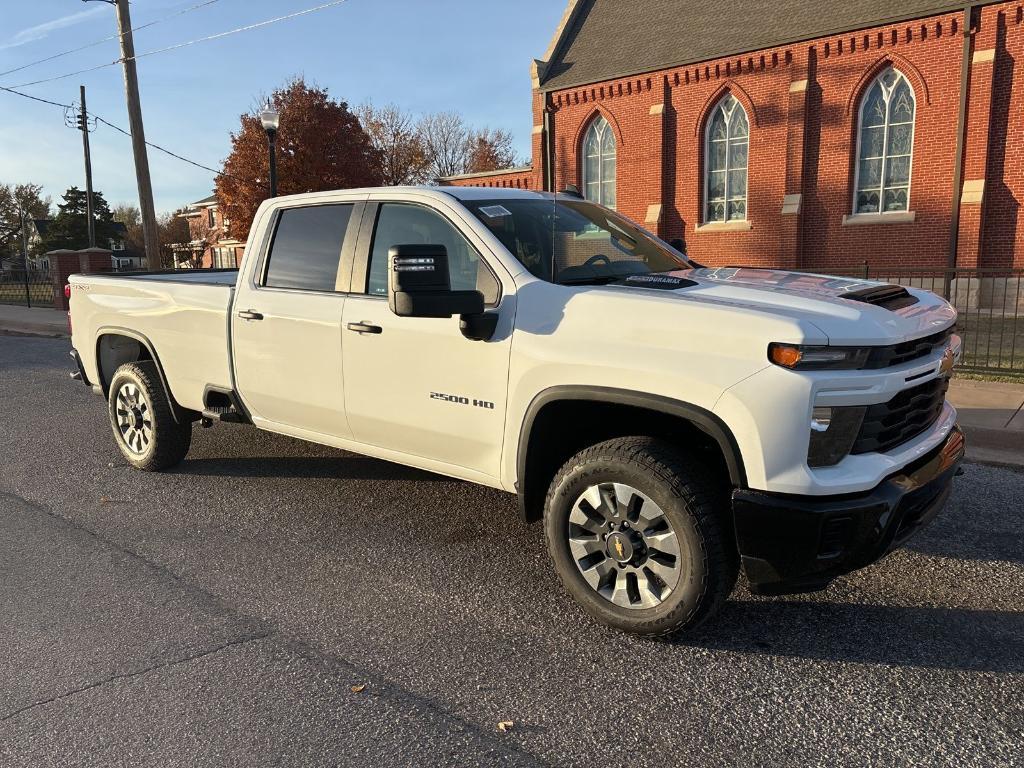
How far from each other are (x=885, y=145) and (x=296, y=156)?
23.3m

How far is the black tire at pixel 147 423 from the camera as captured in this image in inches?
226

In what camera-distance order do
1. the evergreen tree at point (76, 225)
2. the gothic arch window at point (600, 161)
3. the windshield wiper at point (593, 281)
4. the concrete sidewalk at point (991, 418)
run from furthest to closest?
the evergreen tree at point (76, 225), the gothic arch window at point (600, 161), the concrete sidewalk at point (991, 418), the windshield wiper at point (593, 281)

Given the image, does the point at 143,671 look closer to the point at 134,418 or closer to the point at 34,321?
the point at 134,418

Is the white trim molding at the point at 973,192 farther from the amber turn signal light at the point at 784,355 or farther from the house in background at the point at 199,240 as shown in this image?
the house in background at the point at 199,240

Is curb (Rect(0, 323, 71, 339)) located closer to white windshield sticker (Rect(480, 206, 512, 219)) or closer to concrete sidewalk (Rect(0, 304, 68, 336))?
concrete sidewalk (Rect(0, 304, 68, 336))

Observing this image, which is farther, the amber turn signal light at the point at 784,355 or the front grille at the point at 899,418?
the front grille at the point at 899,418

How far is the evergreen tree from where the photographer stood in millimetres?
66188

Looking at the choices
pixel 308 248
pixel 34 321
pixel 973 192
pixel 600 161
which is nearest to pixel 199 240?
pixel 34 321

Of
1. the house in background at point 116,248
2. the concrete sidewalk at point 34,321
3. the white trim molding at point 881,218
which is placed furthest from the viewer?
the house in background at point 116,248

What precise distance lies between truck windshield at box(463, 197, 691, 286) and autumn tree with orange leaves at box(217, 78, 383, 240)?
1187 inches

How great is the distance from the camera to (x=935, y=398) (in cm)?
350

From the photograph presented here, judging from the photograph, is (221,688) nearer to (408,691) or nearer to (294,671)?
(294,671)

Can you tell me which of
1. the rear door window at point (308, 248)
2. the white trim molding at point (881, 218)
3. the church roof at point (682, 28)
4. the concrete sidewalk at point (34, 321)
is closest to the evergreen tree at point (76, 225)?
the concrete sidewalk at point (34, 321)

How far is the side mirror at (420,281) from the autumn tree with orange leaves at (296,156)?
3114 centimetres
